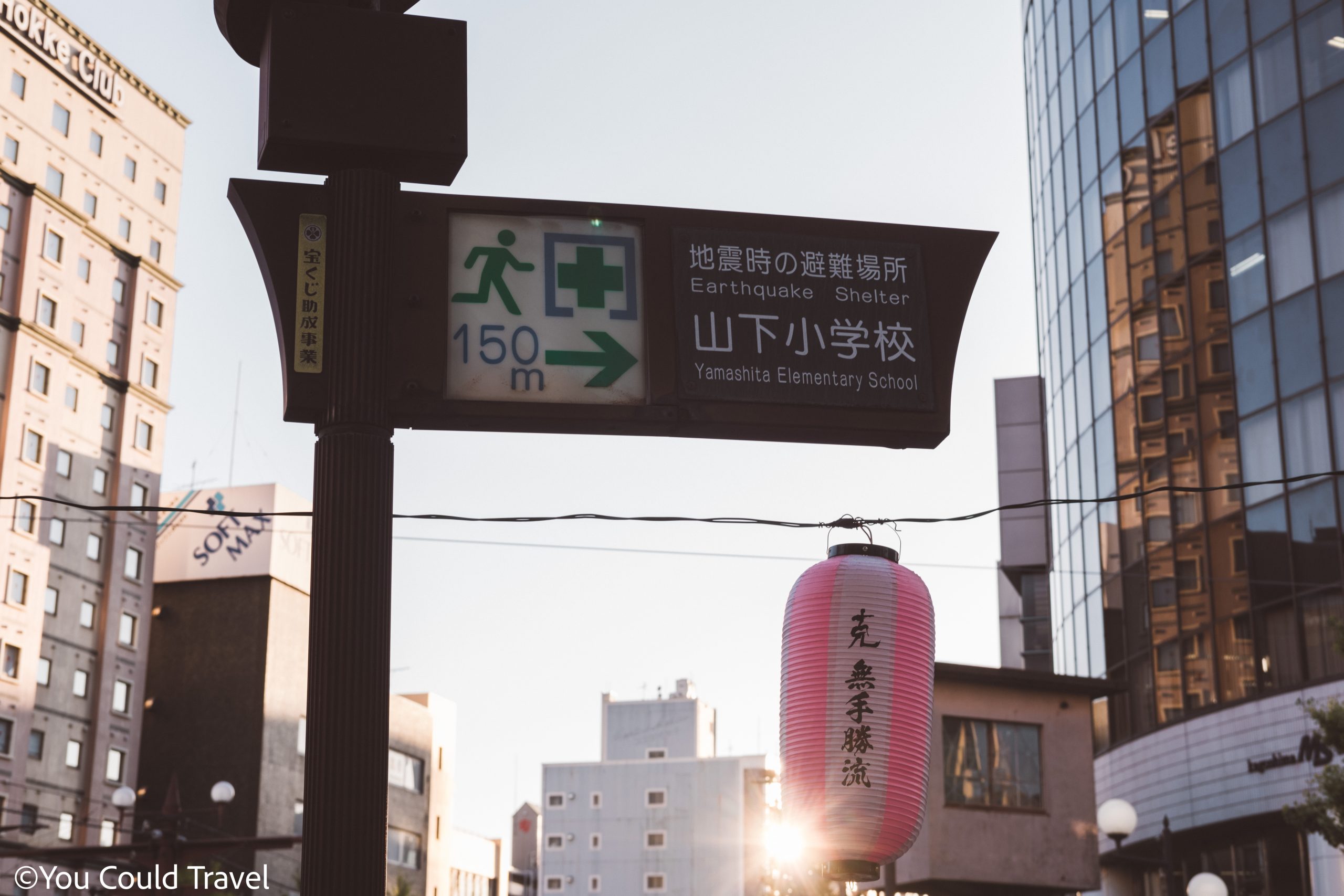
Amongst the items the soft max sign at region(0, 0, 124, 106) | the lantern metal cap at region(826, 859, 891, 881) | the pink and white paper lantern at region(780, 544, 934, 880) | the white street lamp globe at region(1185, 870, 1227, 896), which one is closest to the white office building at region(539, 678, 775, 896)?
the soft max sign at region(0, 0, 124, 106)

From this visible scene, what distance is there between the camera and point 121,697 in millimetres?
80500

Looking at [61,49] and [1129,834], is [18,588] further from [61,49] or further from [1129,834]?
[1129,834]

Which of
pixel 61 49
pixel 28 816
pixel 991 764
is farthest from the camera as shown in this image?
pixel 61 49

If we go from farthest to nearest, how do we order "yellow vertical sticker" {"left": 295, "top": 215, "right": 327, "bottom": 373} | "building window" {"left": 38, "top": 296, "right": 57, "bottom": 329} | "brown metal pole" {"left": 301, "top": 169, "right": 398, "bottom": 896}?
"building window" {"left": 38, "top": 296, "right": 57, "bottom": 329}
"yellow vertical sticker" {"left": 295, "top": 215, "right": 327, "bottom": 373}
"brown metal pole" {"left": 301, "top": 169, "right": 398, "bottom": 896}

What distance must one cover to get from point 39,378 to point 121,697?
635 inches

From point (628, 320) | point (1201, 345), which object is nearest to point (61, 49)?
point (1201, 345)

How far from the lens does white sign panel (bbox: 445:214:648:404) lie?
7426 millimetres

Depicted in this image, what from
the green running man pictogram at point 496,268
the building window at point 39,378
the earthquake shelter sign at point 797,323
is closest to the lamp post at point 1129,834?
the earthquake shelter sign at point 797,323

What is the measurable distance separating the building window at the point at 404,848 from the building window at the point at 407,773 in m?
2.68

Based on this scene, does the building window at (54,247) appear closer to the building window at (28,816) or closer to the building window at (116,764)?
the building window at (116,764)

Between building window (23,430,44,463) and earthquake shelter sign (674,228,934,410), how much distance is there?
73.0m

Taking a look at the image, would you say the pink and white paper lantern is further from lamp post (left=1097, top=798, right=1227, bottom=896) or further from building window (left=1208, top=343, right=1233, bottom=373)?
building window (left=1208, top=343, right=1233, bottom=373)

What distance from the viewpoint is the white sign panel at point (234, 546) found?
89.8m

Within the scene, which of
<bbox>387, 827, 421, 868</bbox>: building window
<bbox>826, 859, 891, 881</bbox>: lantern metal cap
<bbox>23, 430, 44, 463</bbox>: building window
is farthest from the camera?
<bbox>387, 827, 421, 868</bbox>: building window
